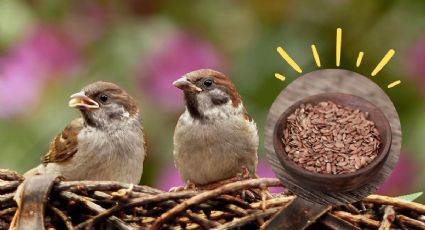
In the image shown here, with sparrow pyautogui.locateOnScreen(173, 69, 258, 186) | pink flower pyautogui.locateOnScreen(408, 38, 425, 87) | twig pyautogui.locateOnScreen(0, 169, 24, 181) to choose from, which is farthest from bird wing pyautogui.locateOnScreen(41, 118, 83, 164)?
pink flower pyautogui.locateOnScreen(408, 38, 425, 87)

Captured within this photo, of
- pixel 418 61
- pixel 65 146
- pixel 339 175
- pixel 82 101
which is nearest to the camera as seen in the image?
pixel 339 175

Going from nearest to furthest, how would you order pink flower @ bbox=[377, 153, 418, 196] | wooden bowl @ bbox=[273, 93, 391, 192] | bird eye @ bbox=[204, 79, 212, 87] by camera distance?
wooden bowl @ bbox=[273, 93, 391, 192] → bird eye @ bbox=[204, 79, 212, 87] → pink flower @ bbox=[377, 153, 418, 196]

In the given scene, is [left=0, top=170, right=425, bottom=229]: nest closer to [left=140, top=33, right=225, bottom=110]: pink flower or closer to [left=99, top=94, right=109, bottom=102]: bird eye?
[left=99, top=94, right=109, bottom=102]: bird eye

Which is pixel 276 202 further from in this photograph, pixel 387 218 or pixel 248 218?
pixel 387 218

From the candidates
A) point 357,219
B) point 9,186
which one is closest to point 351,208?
point 357,219

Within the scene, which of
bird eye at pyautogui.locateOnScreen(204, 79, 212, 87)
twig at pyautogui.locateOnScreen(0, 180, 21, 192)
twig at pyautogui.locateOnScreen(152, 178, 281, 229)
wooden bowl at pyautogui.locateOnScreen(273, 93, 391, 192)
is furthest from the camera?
bird eye at pyautogui.locateOnScreen(204, 79, 212, 87)

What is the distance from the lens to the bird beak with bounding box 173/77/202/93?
2.92 metres

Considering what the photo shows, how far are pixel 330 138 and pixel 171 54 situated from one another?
147 cm

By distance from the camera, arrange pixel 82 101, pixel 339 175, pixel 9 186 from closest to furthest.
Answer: pixel 339 175, pixel 9 186, pixel 82 101

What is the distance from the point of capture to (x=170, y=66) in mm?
Result: 3512

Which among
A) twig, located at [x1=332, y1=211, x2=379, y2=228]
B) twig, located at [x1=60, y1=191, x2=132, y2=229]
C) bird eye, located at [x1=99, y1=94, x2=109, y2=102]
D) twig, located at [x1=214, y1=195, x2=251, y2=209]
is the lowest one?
twig, located at [x1=332, y1=211, x2=379, y2=228]

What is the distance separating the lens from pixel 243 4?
3912 mm

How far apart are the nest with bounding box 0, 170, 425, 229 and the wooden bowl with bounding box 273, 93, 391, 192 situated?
0.08m

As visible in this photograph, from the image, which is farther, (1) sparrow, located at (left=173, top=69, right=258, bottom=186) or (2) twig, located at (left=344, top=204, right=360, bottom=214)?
(1) sparrow, located at (left=173, top=69, right=258, bottom=186)
